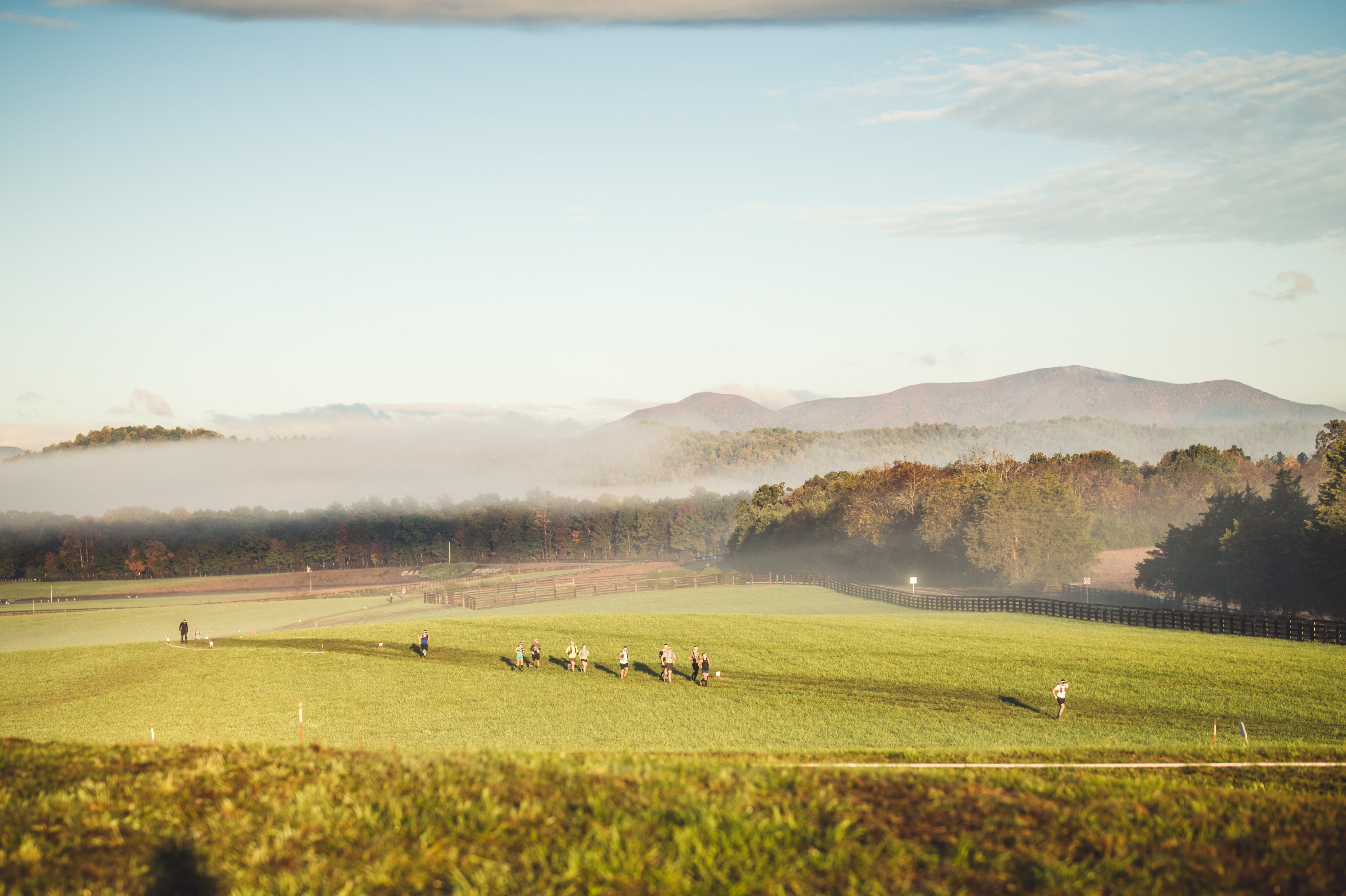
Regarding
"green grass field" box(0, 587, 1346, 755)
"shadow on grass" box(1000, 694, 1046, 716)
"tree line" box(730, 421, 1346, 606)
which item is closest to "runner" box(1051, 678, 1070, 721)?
"green grass field" box(0, 587, 1346, 755)

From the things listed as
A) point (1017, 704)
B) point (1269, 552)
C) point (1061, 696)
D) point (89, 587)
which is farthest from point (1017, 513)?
point (89, 587)

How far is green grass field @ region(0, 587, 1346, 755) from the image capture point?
1055 inches

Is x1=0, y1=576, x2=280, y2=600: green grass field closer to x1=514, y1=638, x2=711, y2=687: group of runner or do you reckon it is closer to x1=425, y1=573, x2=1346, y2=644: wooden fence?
x1=425, y1=573, x2=1346, y2=644: wooden fence

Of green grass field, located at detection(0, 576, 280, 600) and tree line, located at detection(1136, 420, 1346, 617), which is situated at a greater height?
tree line, located at detection(1136, 420, 1346, 617)

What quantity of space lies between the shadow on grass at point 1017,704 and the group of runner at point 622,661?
1252 centimetres

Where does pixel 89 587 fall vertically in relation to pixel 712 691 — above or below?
below

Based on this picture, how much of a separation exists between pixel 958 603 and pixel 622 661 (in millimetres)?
49523

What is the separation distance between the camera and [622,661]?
→ 38375 mm

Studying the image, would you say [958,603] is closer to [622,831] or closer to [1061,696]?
[1061,696]

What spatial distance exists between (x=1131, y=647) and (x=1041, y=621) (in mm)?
19983

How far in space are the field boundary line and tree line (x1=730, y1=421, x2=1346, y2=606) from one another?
65.7 meters

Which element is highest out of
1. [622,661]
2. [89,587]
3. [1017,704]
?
[622,661]

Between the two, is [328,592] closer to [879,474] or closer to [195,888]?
[879,474]

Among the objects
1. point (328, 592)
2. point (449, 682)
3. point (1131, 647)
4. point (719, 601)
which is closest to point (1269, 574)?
point (1131, 647)
